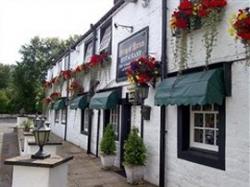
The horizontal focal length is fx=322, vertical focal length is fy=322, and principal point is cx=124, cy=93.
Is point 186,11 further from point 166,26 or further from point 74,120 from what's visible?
point 74,120

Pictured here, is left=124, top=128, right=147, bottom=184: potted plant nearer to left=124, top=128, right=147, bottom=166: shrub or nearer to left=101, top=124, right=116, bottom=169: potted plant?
left=124, top=128, right=147, bottom=166: shrub

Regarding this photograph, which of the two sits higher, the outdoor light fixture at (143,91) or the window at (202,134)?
the outdoor light fixture at (143,91)

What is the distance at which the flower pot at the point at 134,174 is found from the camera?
25.6 feet

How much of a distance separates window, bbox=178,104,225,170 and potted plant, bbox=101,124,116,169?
3.35 meters

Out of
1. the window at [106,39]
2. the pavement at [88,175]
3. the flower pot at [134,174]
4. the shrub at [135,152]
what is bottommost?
the pavement at [88,175]

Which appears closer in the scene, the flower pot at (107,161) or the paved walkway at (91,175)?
the paved walkway at (91,175)

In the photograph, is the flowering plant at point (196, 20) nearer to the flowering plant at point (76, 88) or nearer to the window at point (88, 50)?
the window at point (88, 50)

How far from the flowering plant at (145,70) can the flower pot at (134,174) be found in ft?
6.83

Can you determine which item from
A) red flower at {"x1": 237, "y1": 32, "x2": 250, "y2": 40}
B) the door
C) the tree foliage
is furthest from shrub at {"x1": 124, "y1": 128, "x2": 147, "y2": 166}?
the tree foliage

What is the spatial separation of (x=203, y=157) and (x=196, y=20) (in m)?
2.64

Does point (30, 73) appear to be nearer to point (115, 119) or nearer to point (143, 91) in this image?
point (115, 119)

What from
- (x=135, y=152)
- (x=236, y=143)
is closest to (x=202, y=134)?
(x=236, y=143)

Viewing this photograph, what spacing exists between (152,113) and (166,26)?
2.19 metres

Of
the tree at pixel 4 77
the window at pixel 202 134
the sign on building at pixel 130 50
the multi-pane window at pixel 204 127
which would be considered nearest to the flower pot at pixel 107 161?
the sign on building at pixel 130 50
